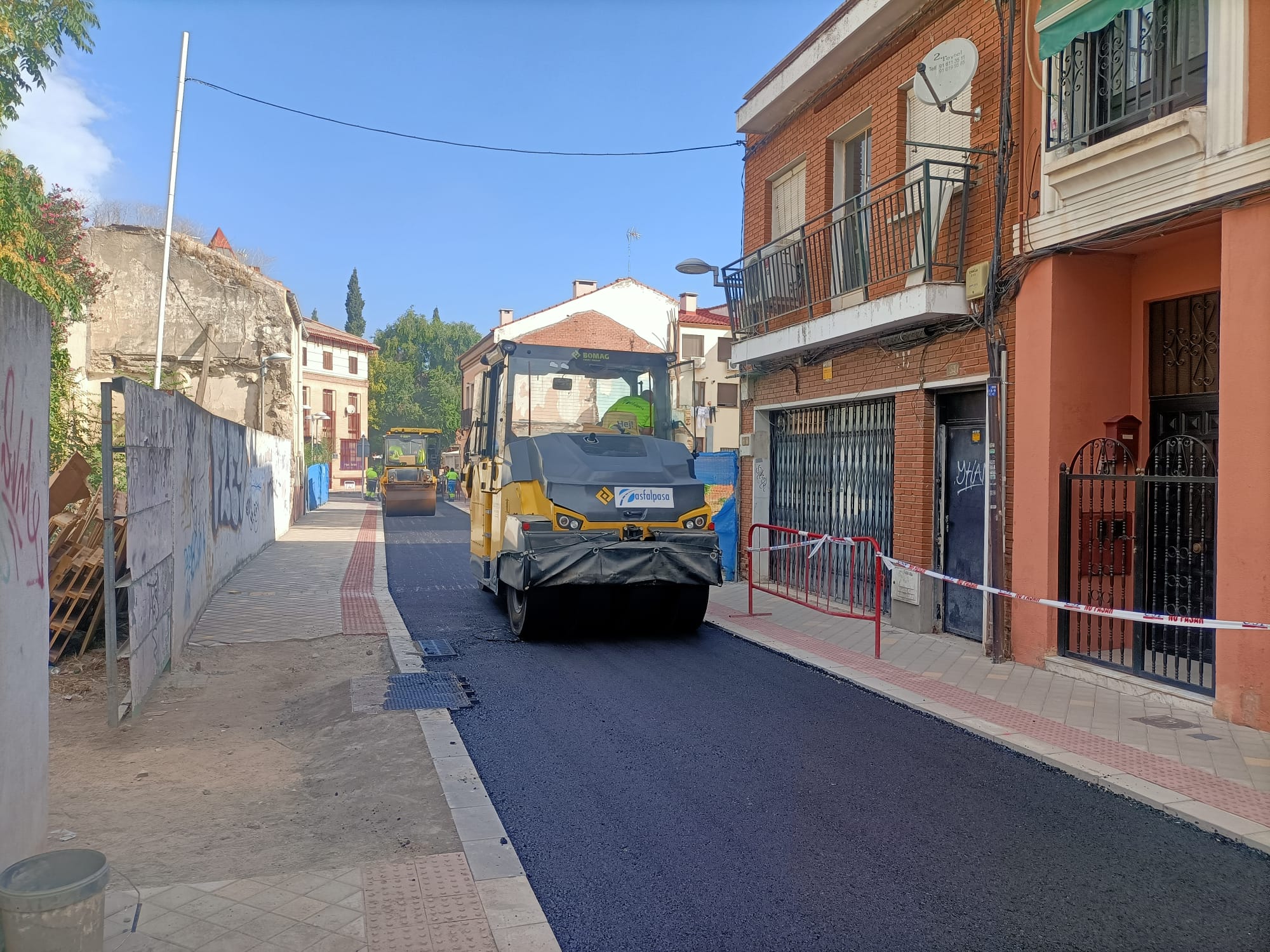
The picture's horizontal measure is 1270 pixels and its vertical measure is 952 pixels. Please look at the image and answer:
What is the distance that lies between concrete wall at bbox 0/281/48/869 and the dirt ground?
59 cm

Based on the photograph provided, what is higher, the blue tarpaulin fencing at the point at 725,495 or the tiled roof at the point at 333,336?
the tiled roof at the point at 333,336

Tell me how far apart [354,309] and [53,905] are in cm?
8715

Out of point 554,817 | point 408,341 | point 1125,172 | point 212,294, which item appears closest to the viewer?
point 554,817

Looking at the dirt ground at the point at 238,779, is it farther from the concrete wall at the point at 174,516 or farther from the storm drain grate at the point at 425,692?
the concrete wall at the point at 174,516

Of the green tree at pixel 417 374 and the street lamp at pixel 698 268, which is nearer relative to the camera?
the street lamp at pixel 698 268

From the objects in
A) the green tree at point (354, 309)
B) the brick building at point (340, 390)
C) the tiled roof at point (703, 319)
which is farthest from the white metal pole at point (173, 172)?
the green tree at point (354, 309)

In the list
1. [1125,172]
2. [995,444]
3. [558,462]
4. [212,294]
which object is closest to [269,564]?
[558,462]

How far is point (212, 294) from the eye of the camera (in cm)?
2769

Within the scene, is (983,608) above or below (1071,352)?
below

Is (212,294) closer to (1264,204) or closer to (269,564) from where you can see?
(269,564)

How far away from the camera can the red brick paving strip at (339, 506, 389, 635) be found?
31.0 feet

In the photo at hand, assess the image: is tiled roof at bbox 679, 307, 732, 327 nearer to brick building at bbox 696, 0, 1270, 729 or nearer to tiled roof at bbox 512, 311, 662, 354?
tiled roof at bbox 512, 311, 662, 354

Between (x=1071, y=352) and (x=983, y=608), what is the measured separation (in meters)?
2.58

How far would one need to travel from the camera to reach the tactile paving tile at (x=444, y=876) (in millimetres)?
3549
